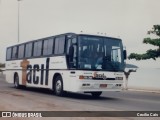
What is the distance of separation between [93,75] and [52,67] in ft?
10.3

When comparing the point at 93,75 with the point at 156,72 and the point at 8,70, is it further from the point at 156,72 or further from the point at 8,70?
the point at 156,72

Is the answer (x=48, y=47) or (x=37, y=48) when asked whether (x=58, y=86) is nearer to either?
(x=48, y=47)

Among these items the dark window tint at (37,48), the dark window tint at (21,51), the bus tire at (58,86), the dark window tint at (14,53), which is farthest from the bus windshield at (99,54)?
the dark window tint at (14,53)

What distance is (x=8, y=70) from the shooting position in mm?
27594

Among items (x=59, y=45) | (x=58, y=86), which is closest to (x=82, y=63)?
(x=59, y=45)

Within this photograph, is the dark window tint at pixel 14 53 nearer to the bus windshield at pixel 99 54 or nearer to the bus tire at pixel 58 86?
the bus tire at pixel 58 86

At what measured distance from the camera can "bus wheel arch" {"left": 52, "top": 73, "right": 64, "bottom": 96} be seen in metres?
18.4

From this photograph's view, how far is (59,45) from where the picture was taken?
18781 millimetres

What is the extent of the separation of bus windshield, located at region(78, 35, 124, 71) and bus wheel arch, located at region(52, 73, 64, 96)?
206 cm

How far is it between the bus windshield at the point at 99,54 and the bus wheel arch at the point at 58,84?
2056 mm

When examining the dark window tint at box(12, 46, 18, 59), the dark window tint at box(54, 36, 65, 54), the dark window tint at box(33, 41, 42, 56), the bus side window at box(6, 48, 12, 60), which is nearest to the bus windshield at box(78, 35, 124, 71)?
the dark window tint at box(54, 36, 65, 54)

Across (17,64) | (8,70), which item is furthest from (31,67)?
(8,70)

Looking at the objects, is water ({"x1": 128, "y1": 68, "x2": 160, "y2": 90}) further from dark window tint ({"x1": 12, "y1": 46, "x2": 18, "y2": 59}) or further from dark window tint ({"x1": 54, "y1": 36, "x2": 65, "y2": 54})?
dark window tint ({"x1": 54, "y1": 36, "x2": 65, "y2": 54})

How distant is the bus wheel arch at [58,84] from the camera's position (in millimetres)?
18448
